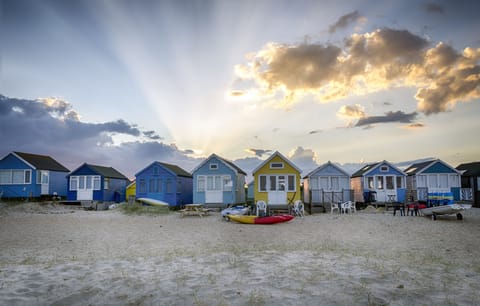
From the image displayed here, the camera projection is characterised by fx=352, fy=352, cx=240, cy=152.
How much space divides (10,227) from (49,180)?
19.5 metres

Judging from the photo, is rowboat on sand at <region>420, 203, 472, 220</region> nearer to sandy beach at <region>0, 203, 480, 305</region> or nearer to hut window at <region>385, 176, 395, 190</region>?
sandy beach at <region>0, 203, 480, 305</region>

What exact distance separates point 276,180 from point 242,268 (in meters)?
19.1

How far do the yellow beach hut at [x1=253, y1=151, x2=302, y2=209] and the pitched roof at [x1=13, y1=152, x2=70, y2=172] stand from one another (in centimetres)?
2300

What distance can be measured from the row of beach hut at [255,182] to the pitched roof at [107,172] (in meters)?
0.16

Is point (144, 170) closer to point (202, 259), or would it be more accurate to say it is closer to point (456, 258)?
point (202, 259)

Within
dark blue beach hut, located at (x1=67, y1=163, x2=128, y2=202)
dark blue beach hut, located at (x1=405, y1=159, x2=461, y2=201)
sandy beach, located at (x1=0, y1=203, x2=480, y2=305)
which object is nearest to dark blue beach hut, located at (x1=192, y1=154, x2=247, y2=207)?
dark blue beach hut, located at (x1=67, y1=163, x2=128, y2=202)

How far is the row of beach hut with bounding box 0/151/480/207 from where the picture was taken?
91.9 feet

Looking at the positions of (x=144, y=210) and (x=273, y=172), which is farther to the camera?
(x=144, y=210)

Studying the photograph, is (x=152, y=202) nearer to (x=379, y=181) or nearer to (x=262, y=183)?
(x=262, y=183)

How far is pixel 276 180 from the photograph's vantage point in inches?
1099

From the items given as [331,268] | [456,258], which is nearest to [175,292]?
[331,268]

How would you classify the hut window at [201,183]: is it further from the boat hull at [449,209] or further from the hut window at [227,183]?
the boat hull at [449,209]

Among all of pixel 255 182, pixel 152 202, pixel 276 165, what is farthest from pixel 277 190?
pixel 152 202

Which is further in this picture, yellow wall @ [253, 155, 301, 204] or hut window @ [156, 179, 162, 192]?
hut window @ [156, 179, 162, 192]
